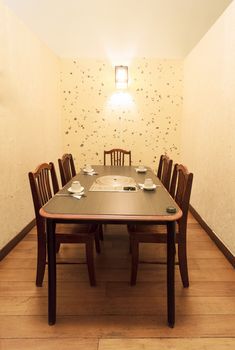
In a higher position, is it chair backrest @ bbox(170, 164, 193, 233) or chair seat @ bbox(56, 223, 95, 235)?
chair backrest @ bbox(170, 164, 193, 233)

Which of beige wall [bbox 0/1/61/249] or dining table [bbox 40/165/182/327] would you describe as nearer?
dining table [bbox 40/165/182/327]

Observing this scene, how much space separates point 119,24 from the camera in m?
3.47

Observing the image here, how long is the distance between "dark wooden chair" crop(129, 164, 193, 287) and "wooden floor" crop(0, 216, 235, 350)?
0.54 feet

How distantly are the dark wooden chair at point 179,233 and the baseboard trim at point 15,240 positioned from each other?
1185 mm

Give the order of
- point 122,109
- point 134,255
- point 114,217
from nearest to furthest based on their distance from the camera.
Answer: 1. point 114,217
2. point 134,255
3. point 122,109

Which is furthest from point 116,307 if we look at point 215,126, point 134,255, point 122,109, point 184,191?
point 122,109

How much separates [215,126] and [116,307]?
203 centimetres

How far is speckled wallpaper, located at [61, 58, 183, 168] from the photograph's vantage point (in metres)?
4.29

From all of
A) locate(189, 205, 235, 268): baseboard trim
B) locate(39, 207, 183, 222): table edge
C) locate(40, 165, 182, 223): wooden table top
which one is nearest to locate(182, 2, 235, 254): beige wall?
locate(189, 205, 235, 268): baseboard trim

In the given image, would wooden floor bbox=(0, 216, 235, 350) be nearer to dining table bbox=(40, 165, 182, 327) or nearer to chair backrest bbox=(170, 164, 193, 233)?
dining table bbox=(40, 165, 182, 327)

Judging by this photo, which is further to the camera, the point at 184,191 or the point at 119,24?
Answer: the point at 119,24

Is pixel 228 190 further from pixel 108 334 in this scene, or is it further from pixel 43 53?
pixel 43 53

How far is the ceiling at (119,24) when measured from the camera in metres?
3.11

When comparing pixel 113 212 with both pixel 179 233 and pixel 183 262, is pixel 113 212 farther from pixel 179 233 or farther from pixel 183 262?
pixel 183 262
